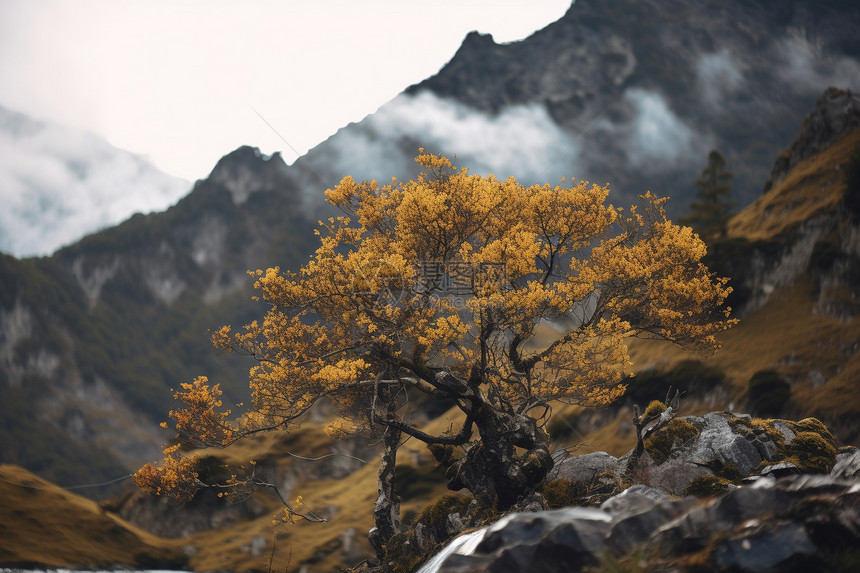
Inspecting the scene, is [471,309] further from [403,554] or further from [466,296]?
[403,554]

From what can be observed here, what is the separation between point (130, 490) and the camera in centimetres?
6512

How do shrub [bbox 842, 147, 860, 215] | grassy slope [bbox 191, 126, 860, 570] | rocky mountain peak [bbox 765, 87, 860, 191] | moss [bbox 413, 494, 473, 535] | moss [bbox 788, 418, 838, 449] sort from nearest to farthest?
moss [bbox 788, 418, 838, 449] < moss [bbox 413, 494, 473, 535] < grassy slope [bbox 191, 126, 860, 570] < shrub [bbox 842, 147, 860, 215] < rocky mountain peak [bbox 765, 87, 860, 191]

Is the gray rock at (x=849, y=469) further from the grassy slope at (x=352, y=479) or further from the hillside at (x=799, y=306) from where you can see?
the hillside at (x=799, y=306)

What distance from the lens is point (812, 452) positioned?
2247 cm

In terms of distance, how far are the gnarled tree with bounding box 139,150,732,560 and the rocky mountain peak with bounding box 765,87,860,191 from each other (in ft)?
232

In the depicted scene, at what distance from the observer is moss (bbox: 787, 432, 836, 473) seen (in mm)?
21391

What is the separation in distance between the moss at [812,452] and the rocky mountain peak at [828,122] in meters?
75.5

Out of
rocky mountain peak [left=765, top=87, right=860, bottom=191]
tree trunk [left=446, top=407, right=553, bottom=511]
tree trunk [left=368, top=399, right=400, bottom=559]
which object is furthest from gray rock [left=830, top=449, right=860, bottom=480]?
rocky mountain peak [left=765, top=87, right=860, bottom=191]

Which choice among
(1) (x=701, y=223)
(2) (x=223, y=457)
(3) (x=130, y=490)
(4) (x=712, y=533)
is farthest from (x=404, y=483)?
(1) (x=701, y=223)

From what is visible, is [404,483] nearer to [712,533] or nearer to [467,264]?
[467,264]

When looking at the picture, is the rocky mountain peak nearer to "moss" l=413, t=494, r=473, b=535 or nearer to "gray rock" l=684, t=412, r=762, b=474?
"gray rock" l=684, t=412, r=762, b=474

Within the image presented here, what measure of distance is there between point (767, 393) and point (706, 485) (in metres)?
35.1

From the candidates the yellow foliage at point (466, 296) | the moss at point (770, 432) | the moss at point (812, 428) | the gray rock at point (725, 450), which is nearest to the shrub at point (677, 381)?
the moss at point (812, 428)

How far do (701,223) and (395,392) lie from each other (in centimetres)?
9895
